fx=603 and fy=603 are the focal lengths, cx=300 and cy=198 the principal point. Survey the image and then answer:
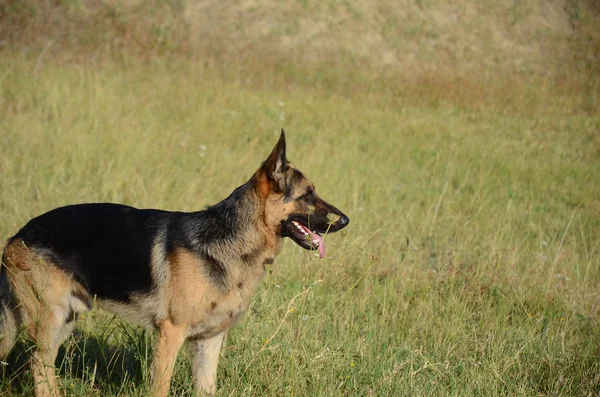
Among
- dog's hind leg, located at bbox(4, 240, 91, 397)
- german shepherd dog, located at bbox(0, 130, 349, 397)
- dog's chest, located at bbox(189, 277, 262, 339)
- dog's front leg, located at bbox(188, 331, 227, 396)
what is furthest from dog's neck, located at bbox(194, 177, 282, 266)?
dog's hind leg, located at bbox(4, 240, 91, 397)

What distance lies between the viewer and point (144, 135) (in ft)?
30.0

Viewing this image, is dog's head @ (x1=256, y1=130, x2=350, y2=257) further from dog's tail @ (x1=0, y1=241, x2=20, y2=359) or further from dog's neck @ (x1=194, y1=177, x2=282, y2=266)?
dog's tail @ (x1=0, y1=241, x2=20, y2=359)

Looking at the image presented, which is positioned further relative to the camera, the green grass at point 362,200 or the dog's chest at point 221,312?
the green grass at point 362,200

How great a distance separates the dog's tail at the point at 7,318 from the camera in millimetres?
3760

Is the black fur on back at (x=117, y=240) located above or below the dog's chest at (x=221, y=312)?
above

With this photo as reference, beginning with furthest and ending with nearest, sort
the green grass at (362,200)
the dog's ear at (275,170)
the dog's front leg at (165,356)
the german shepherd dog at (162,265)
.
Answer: the green grass at (362,200), the dog's ear at (275,170), the german shepherd dog at (162,265), the dog's front leg at (165,356)

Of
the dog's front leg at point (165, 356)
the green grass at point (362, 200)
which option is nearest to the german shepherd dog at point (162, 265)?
the dog's front leg at point (165, 356)

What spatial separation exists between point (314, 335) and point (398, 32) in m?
16.4

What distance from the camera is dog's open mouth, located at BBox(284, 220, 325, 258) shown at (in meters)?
3.90

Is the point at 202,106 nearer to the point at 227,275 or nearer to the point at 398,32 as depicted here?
the point at 227,275

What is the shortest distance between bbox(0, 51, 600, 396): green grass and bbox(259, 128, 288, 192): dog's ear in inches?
22.2

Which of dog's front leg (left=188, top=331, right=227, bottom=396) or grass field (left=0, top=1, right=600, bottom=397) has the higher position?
dog's front leg (left=188, top=331, right=227, bottom=396)

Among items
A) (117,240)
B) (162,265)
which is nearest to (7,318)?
(117,240)

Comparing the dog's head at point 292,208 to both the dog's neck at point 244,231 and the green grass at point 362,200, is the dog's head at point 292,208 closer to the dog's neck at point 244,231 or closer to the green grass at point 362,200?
the dog's neck at point 244,231
